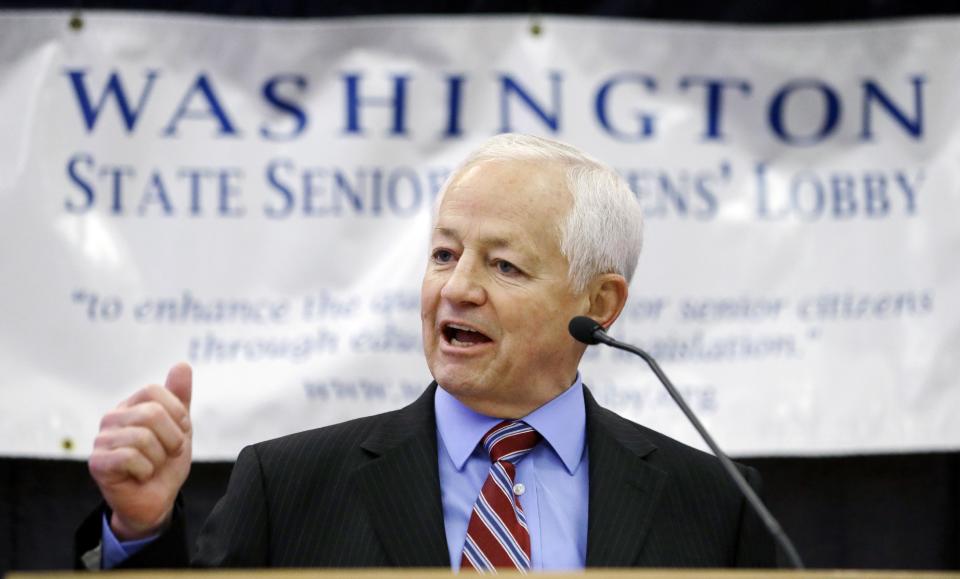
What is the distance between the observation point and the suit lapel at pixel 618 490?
1.82 m

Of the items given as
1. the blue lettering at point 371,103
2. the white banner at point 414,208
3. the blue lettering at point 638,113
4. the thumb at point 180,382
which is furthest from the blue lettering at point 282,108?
the thumb at point 180,382

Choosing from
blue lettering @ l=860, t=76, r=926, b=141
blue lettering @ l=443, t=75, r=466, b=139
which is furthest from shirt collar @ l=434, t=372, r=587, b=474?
blue lettering @ l=860, t=76, r=926, b=141

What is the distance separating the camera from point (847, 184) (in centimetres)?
317

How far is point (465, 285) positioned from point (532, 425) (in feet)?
0.80

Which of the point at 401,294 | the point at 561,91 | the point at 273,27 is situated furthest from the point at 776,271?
the point at 273,27

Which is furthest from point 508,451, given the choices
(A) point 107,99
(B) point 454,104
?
(A) point 107,99

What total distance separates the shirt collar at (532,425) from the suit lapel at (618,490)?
28 millimetres

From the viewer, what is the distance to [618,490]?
1907 millimetres

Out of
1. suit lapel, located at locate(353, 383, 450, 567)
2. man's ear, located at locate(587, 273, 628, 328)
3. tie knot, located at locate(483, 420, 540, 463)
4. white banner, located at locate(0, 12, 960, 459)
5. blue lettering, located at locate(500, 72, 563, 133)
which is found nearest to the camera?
suit lapel, located at locate(353, 383, 450, 567)

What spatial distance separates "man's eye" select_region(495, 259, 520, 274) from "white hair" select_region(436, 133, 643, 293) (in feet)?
0.27

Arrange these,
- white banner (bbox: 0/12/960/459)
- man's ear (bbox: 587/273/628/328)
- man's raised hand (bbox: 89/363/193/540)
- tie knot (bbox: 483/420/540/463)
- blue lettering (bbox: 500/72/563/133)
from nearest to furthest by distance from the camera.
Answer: man's raised hand (bbox: 89/363/193/540) < tie knot (bbox: 483/420/540/463) < man's ear (bbox: 587/273/628/328) < white banner (bbox: 0/12/960/459) < blue lettering (bbox: 500/72/563/133)

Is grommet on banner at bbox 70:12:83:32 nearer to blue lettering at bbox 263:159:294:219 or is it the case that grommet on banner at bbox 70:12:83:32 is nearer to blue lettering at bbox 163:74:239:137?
blue lettering at bbox 163:74:239:137

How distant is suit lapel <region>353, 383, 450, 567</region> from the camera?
1772mm

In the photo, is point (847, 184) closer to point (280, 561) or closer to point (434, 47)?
point (434, 47)
